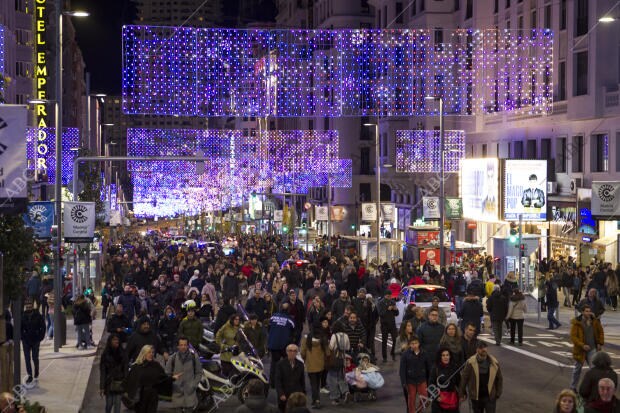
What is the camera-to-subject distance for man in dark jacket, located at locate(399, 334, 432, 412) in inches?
629

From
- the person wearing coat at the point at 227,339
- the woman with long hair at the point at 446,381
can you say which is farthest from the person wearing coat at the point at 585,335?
the person wearing coat at the point at 227,339

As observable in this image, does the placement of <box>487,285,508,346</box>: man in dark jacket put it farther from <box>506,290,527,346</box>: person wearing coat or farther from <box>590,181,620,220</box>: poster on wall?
<box>590,181,620,220</box>: poster on wall

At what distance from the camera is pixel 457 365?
15180 millimetres

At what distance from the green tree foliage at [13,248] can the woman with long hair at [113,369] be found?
5.49ft

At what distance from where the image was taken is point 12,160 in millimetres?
13992

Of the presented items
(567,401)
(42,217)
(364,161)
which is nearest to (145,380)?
(567,401)

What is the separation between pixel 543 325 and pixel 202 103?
13234mm

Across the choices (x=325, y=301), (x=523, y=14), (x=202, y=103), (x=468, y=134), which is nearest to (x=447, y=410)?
(x=325, y=301)

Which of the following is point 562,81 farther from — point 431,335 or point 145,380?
point 145,380

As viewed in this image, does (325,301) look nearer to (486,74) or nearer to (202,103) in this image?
(202,103)

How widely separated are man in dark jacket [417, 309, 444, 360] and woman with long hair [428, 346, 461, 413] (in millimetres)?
2511

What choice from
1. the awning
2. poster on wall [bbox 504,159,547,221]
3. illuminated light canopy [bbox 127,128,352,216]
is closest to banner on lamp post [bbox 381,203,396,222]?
illuminated light canopy [bbox 127,128,352,216]

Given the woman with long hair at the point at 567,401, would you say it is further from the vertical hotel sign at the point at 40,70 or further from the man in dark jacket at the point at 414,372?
the vertical hotel sign at the point at 40,70

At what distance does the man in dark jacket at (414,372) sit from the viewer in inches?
629
